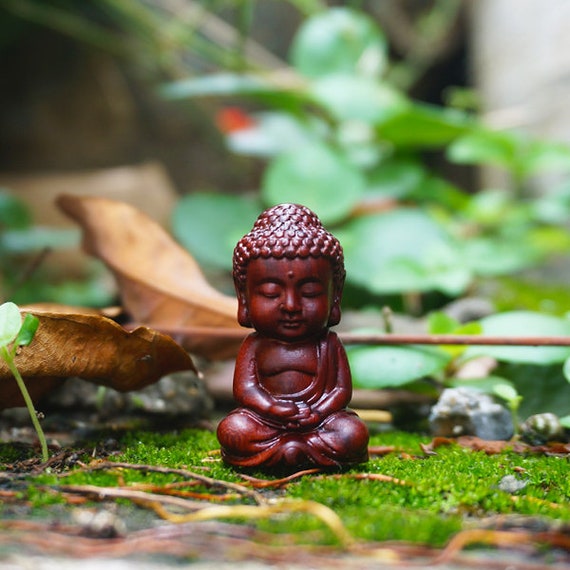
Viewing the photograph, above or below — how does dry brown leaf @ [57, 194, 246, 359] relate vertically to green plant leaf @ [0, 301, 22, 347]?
above

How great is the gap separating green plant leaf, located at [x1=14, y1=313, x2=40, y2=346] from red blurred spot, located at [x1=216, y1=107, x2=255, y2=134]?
3.71 m

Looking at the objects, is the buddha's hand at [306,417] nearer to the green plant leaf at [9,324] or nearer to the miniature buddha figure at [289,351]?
the miniature buddha figure at [289,351]

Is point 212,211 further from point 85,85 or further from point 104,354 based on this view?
point 85,85

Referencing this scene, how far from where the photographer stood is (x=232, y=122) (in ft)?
17.7

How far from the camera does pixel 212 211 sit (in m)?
4.21

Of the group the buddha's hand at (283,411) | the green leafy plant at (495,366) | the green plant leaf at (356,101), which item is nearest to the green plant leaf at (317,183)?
the green plant leaf at (356,101)

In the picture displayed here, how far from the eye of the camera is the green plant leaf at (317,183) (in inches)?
154

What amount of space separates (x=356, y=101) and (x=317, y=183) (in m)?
0.52

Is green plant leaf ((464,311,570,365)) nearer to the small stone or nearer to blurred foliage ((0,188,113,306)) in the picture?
the small stone

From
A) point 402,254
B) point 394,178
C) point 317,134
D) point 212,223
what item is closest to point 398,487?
point 402,254

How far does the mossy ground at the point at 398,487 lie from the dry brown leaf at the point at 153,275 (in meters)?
0.55

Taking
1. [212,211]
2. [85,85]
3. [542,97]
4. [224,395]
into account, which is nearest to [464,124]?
[542,97]

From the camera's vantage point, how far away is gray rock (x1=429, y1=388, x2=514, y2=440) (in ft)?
7.00

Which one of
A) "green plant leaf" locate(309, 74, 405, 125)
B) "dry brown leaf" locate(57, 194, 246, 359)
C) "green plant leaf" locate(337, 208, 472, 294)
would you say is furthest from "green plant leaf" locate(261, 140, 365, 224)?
"dry brown leaf" locate(57, 194, 246, 359)
